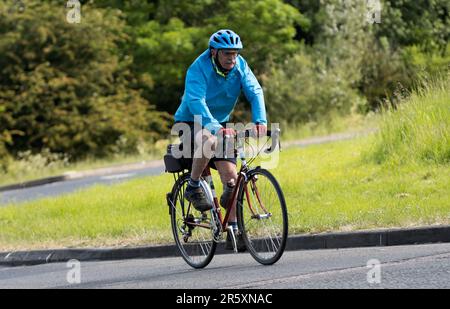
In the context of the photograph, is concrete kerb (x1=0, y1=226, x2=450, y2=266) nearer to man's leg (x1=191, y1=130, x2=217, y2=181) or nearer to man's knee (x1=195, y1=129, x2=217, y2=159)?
man's leg (x1=191, y1=130, x2=217, y2=181)

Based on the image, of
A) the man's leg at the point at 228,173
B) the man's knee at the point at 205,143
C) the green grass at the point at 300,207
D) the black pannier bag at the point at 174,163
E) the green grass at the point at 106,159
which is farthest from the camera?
the green grass at the point at 106,159

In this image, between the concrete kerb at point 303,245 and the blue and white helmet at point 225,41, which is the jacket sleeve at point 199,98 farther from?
the concrete kerb at point 303,245

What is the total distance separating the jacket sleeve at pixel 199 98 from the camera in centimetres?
834

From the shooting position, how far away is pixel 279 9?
3416 centimetres

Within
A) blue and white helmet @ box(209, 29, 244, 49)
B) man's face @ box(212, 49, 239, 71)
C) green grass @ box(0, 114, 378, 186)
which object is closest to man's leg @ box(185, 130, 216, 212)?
man's face @ box(212, 49, 239, 71)

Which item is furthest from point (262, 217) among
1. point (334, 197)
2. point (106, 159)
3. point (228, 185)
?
point (106, 159)

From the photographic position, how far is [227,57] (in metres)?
8.44

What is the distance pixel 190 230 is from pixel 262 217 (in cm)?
118

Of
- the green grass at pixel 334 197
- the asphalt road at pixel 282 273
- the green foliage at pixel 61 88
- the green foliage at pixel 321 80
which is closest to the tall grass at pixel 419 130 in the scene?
the green grass at pixel 334 197

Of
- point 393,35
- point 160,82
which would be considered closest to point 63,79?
point 160,82

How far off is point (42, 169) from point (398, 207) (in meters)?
18.8

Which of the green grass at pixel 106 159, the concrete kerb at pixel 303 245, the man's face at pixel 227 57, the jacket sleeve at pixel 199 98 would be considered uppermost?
the man's face at pixel 227 57

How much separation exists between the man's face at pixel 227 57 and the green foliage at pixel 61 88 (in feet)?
69.1
